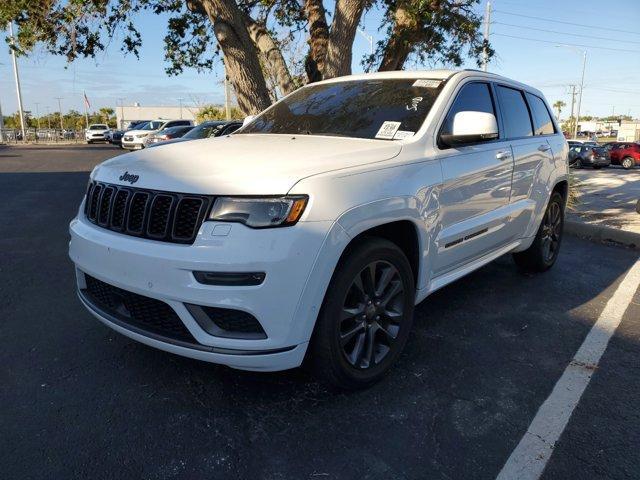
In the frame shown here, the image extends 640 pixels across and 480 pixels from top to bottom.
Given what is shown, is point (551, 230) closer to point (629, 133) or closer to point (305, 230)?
point (305, 230)

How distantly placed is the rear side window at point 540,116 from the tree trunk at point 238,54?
612 centimetres

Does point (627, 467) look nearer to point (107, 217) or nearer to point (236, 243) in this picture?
point (236, 243)

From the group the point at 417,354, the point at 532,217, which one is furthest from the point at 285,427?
the point at 532,217

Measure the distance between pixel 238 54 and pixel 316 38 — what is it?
2.78 m

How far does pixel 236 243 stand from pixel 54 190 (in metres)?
10.3

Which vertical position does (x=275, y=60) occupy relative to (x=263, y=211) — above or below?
above

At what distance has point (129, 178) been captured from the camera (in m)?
2.76

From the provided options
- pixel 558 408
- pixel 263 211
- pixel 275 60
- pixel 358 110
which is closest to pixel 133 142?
pixel 275 60

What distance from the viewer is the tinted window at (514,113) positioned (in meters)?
4.33

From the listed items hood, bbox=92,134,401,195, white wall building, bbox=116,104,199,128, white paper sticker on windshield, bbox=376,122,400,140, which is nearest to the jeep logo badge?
hood, bbox=92,134,401,195

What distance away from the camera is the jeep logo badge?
2.72 metres

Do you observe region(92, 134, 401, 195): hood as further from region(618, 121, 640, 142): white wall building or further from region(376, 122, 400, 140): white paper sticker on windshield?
region(618, 121, 640, 142): white wall building

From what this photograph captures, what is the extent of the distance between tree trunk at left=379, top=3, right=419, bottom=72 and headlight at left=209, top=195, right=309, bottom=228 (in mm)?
9585

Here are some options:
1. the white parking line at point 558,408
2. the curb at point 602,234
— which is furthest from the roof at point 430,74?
the curb at point 602,234
